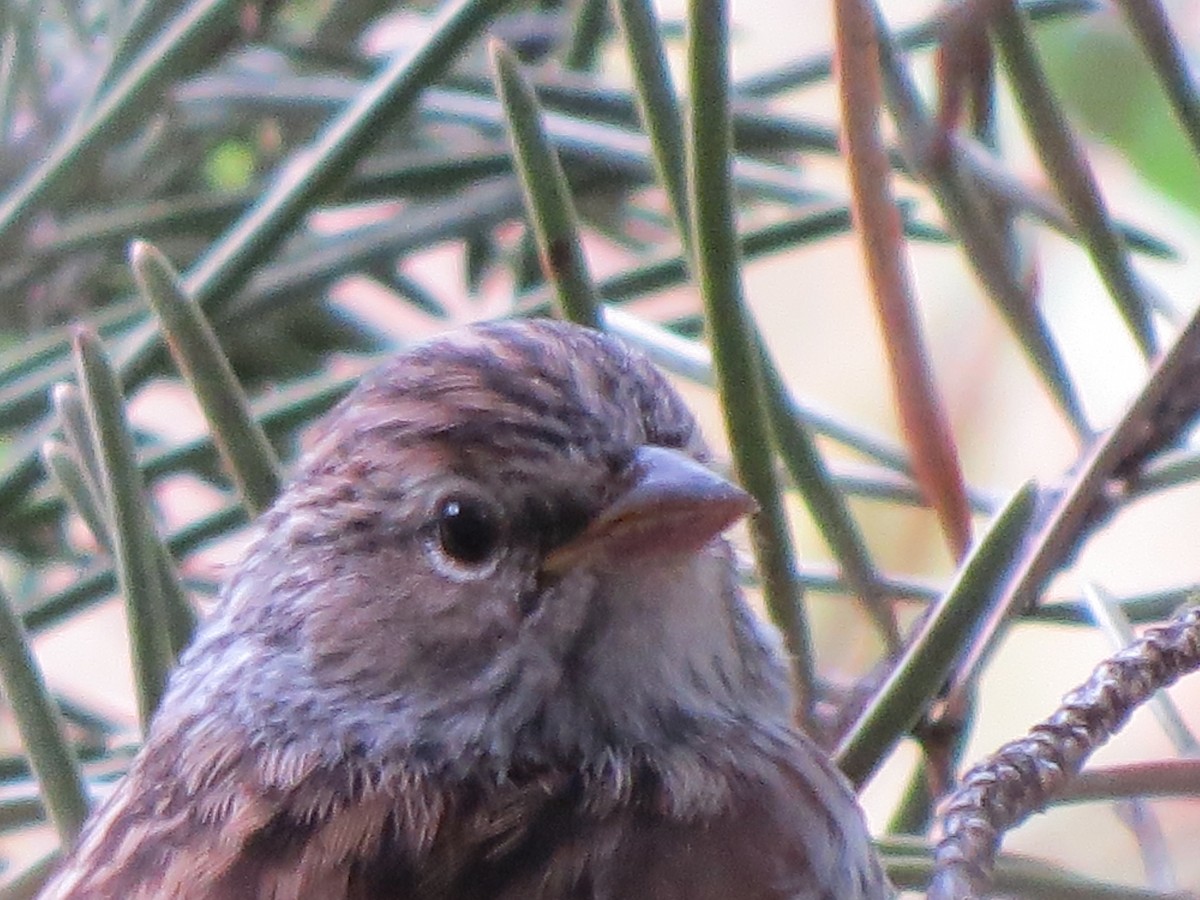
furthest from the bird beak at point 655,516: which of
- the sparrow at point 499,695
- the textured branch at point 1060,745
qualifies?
the textured branch at point 1060,745

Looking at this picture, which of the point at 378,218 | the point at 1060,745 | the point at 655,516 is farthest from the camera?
the point at 378,218

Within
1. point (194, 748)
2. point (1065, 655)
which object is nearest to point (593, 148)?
point (194, 748)

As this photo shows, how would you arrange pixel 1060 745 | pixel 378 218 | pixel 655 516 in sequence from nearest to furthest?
pixel 1060 745 < pixel 655 516 < pixel 378 218

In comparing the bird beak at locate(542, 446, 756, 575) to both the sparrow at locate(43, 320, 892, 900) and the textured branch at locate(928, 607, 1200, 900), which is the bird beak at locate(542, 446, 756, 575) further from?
the textured branch at locate(928, 607, 1200, 900)

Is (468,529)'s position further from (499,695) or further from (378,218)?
(378,218)

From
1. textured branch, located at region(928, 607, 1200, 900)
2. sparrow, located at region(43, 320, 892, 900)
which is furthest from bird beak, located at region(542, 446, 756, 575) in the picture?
textured branch, located at region(928, 607, 1200, 900)

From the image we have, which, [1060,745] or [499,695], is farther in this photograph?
[499,695]

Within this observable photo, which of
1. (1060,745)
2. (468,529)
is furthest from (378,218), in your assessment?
(1060,745)
